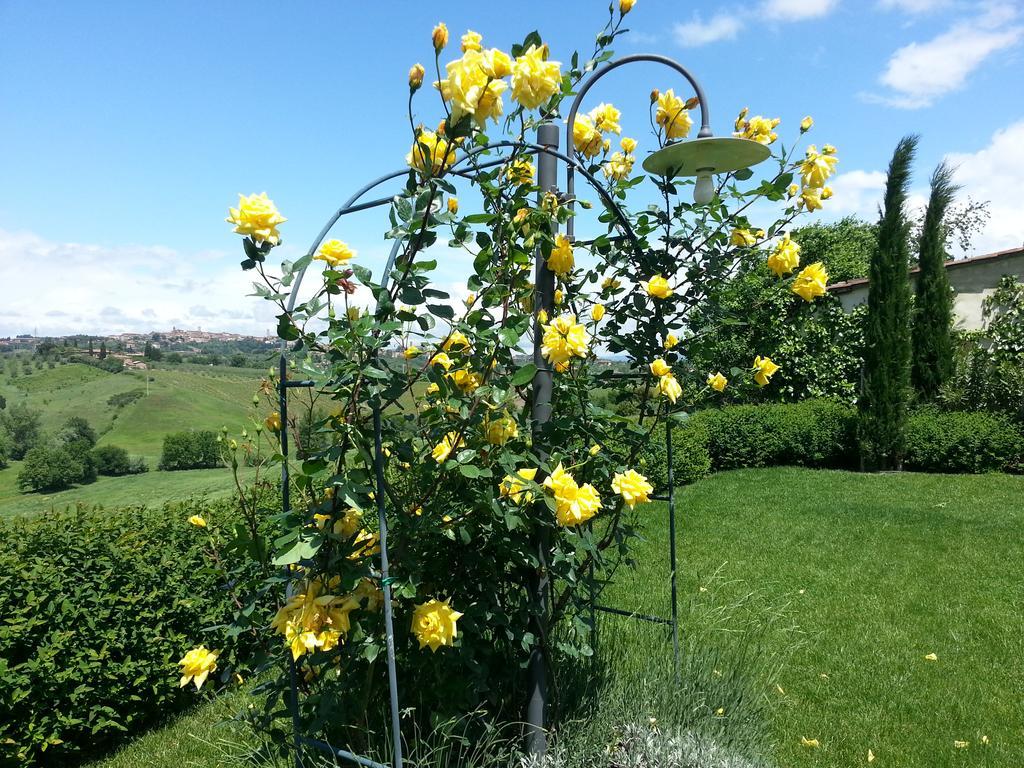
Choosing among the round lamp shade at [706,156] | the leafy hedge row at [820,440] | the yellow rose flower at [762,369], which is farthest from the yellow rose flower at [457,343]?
the leafy hedge row at [820,440]

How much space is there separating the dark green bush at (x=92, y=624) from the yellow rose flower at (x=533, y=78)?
6.77 feet

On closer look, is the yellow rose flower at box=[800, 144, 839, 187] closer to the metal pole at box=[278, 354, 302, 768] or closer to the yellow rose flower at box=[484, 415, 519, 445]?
the yellow rose flower at box=[484, 415, 519, 445]

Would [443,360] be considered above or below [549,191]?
below

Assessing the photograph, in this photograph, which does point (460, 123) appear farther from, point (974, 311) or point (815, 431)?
point (974, 311)

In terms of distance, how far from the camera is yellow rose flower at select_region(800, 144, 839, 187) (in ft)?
6.64

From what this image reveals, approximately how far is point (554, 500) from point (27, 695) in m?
2.43

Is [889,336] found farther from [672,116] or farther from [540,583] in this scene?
[540,583]

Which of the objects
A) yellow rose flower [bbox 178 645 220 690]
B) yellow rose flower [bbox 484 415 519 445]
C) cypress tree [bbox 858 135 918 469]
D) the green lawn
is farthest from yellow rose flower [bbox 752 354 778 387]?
the green lawn

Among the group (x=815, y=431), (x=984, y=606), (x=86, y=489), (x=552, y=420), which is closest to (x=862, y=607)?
(x=984, y=606)

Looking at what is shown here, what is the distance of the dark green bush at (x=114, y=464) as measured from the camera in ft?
37.7

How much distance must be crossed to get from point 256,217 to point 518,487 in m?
0.84

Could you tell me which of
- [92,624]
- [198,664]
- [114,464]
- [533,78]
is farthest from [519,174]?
[114,464]

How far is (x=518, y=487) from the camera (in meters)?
1.58

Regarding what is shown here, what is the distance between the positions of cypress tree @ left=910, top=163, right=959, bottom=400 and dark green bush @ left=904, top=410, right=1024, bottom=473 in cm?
114
